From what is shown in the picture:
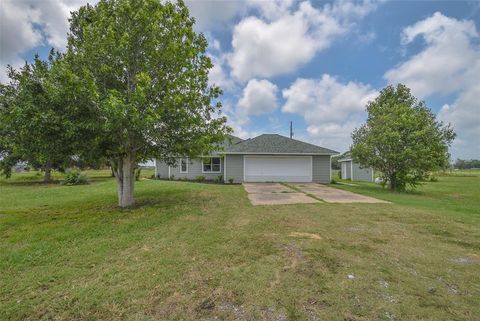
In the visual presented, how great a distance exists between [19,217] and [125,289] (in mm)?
6423

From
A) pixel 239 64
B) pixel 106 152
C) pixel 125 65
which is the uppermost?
pixel 239 64

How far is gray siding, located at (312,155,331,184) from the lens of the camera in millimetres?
20172

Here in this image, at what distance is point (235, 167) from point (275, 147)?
3.49 m

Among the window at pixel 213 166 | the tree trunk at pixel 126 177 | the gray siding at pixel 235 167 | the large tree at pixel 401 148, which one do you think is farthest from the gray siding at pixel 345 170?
the tree trunk at pixel 126 177

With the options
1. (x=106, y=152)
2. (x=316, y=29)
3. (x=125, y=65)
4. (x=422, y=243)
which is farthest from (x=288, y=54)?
(x=422, y=243)

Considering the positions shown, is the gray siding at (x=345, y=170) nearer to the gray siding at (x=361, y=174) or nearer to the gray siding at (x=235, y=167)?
the gray siding at (x=361, y=174)

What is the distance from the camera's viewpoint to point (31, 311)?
9.34 ft

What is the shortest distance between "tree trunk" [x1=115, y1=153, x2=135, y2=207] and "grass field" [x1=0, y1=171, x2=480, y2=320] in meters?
1.60

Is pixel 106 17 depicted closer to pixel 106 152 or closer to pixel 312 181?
pixel 106 152

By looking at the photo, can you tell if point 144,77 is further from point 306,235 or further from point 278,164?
point 278,164

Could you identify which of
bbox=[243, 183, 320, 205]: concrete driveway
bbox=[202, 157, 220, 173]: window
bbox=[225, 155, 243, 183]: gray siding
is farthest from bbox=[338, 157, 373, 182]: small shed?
bbox=[243, 183, 320, 205]: concrete driveway

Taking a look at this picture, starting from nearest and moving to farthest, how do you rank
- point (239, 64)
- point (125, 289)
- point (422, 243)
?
point (125, 289) → point (422, 243) → point (239, 64)

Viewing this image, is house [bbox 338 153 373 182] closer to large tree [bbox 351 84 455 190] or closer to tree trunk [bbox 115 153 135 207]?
large tree [bbox 351 84 455 190]

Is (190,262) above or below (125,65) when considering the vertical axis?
below
